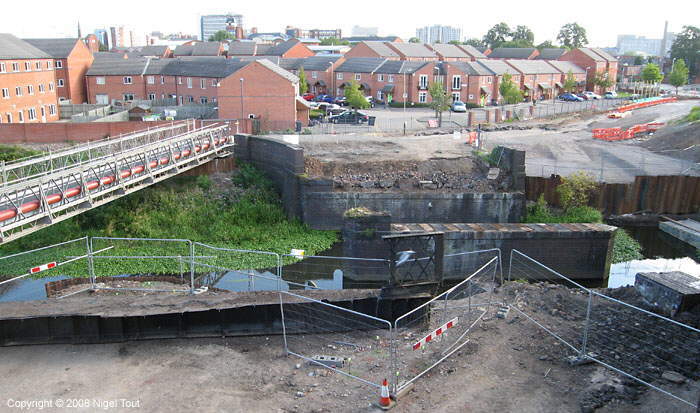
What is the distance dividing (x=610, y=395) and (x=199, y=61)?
189 feet

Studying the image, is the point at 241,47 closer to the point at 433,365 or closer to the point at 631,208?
the point at 631,208

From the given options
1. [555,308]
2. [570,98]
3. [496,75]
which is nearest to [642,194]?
[555,308]

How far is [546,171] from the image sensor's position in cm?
3173

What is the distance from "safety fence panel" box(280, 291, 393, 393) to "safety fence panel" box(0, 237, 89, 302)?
11359 millimetres

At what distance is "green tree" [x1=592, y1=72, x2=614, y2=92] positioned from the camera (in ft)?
264

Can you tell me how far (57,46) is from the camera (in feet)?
199

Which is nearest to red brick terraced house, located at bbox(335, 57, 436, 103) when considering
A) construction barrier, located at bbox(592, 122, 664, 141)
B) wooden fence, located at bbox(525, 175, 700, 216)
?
construction barrier, located at bbox(592, 122, 664, 141)

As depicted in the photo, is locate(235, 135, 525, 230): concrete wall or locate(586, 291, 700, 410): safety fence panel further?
locate(235, 135, 525, 230): concrete wall

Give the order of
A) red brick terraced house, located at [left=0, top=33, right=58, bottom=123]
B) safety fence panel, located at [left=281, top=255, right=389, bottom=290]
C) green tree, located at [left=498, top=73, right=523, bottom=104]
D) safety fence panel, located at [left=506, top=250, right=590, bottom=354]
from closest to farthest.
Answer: safety fence panel, located at [left=506, top=250, right=590, bottom=354]
safety fence panel, located at [left=281, top=255, right=389, bottom=290]
red brick terraced house, located at [left=0, top=33, right=58, bottom=123]
green tree, located at [left=498, top=73, right=523, bottom=104]

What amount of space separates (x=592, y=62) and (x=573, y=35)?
172 feet

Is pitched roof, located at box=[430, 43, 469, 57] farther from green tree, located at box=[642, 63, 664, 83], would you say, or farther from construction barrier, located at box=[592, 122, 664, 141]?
construction barrier, located at box=[592, 122, 664, 141]

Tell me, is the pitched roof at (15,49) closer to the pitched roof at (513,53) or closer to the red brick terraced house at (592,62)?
the red brick terraced house at (592,62)

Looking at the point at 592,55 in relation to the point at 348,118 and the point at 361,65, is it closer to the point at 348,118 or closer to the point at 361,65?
the point at 361,65

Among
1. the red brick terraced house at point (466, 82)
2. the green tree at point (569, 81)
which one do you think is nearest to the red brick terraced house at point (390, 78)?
the red brick terraced house at point (466, 82)
